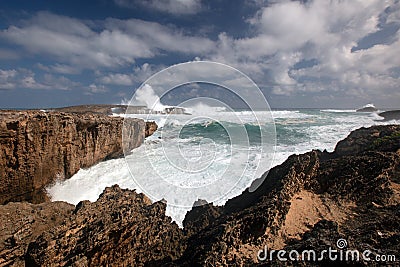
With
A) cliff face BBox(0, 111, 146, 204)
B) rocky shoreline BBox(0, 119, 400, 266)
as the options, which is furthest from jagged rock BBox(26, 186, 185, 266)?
cliff face BBox(0, 111, 146, 204)

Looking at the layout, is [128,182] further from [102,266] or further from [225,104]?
[225,104]

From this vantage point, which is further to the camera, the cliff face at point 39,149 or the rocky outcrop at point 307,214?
Answer: the cliff face at point 39,149

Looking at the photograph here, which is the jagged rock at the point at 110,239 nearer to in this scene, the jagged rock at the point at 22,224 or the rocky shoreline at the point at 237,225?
the rocky shoreline at the point at 237,225

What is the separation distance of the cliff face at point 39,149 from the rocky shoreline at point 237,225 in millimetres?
3680

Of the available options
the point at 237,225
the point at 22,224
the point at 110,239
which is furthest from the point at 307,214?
the point at 22,224

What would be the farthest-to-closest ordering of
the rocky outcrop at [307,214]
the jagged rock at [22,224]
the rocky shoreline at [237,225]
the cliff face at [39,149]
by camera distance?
the cliff face at [39,149]
the jagged rock at [22,224]
the rocky shoreline at [237,225]
the rocky outcrop at [307,214]

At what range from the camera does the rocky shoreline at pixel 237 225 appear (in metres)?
3.02

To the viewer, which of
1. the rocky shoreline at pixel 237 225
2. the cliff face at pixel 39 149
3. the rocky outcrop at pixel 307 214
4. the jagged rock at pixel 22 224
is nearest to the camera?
the rocky outcrop at pixel 307 214

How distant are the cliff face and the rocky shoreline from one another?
3.68 meters

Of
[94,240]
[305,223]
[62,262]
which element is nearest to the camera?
[62,262]

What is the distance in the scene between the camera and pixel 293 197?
482 cm

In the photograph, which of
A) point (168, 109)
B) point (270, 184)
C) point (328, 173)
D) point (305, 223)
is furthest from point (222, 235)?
point (328, 173)

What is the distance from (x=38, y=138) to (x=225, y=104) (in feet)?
24.1

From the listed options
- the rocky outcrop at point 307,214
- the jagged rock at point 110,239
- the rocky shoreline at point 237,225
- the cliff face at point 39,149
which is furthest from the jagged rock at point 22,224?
the cliff face at point 39,149
